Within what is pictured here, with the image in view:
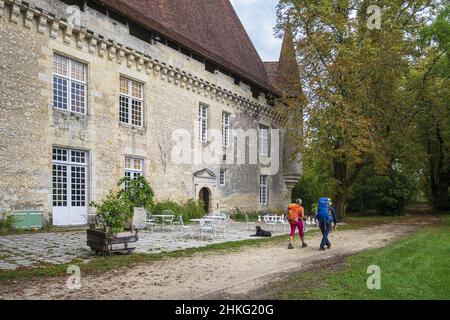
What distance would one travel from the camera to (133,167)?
16516mm

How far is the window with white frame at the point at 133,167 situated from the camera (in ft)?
53.4

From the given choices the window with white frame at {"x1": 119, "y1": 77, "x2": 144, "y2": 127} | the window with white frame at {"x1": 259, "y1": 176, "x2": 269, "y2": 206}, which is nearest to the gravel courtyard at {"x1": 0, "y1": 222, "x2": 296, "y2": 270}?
the window with white frame at {"x1": 119, "y1": 77, "x2": 144, "y2": 127}

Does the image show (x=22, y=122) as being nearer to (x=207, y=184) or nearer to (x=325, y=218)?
(x=325, y=218)

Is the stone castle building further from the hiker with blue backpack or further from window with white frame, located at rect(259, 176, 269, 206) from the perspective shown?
the hiker with blue backpack

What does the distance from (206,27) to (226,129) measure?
5673 mm

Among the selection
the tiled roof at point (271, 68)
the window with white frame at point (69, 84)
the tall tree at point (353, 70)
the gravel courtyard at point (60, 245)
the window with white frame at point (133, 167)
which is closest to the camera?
the gravel courtyard at point (60, 245)

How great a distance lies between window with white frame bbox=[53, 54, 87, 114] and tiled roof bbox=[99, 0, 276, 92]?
250 cm

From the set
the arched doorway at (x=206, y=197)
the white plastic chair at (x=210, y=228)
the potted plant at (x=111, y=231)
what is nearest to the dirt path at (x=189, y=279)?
the potted plant at (x=111, y=231)

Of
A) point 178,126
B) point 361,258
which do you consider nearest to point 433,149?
point 178,126

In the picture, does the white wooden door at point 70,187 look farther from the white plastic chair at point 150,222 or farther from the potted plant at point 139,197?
the white plastic chair at point 150,222

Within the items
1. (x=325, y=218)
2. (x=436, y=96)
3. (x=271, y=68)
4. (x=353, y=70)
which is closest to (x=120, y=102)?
(x=325, y=218)

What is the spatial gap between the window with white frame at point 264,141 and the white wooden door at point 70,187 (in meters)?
14.1

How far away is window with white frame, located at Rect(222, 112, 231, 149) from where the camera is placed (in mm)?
22906
